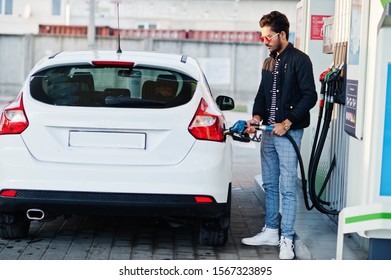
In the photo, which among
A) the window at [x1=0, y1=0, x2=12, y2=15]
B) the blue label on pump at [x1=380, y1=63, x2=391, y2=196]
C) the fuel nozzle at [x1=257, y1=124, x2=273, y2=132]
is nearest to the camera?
the blue label on pump at [x1=380, y1=63, x2=391, y2=196]

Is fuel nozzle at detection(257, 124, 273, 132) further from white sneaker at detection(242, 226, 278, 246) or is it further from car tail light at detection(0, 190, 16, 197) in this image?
car tail light at detection(0, 190, 16, 197)

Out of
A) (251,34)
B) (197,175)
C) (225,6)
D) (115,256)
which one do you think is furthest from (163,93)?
(225,6)

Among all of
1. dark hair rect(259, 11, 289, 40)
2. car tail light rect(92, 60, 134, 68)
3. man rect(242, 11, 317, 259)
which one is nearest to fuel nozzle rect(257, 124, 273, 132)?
man rect(242, 11, 317, 259)

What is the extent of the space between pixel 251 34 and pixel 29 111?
30.6m

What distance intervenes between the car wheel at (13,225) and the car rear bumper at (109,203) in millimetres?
479

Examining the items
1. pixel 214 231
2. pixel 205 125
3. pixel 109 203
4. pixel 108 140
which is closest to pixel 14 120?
pixel 108 140

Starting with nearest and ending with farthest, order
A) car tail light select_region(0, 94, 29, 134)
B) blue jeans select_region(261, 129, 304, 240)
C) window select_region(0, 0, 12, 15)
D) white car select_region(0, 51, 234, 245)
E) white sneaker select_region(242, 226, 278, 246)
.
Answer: white car select_region(0, 51, 234, 245) < car tail light select_region(0, 94, 29, 134) < blue jeans select_region(261, 129, 304, 240) < white sneaker select_region(242, 226, 278, 246) < window select_region(0, 0, 12, 15)

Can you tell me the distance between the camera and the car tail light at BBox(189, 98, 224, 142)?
5.98 m

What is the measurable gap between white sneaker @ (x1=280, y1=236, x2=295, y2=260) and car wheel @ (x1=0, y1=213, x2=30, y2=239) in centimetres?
199

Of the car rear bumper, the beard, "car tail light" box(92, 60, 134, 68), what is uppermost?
the beard

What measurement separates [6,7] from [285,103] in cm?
3340

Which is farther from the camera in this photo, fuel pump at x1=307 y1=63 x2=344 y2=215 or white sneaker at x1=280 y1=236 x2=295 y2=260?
fuel pump at x1=307 y1=63 x2=344 y2=215
